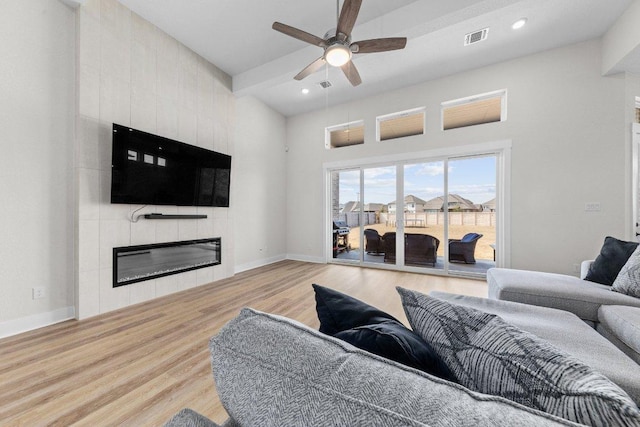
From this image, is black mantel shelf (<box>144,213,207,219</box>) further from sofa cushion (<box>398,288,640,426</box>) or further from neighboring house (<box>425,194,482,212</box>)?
neighboring house (<box>425,194,482,212</box>)

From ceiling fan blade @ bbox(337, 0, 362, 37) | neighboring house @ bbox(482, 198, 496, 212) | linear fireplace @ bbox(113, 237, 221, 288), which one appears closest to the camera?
ceiling fan blade @ bbox(337, 0, 362, 37)

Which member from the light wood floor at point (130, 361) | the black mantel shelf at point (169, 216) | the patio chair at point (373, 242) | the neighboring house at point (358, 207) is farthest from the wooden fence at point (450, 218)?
the black mantel shelf at point (169, 216)

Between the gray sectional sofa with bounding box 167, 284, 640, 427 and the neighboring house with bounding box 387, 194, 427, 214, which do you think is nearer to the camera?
the gray sectional sofa with bounding box 167, 284, 640, 427

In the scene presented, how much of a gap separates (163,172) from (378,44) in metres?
2.96

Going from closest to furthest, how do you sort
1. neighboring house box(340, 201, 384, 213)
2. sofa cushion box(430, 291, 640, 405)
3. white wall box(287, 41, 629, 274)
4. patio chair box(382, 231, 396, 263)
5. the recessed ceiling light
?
sofa cushion box(430, 291, 640, 405), the recessed ceiling light, white wall box(287, 41, 629, 274), patio chair box(382, 231, 396, 263), neighboring house box(340, 201, 384, 213)

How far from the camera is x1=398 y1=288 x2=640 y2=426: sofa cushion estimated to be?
363 millimetres

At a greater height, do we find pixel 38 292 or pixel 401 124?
pixel 401 124

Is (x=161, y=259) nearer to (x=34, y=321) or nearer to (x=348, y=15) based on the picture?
(x=34, y=321)

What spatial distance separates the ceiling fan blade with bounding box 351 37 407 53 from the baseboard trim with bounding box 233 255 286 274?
3884 millimetres

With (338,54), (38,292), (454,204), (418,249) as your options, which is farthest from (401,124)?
(38,292)

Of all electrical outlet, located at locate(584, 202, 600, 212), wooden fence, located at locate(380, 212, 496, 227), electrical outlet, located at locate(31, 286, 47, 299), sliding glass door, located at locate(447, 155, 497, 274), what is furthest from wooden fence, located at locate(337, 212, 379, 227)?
electrical outlet, located at locate(31, 286, 47, 299)

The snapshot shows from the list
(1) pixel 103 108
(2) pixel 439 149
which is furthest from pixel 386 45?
(1) pixel 103 108

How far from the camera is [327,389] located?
15.6 inches

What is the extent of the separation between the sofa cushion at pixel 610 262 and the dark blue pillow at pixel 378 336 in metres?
2.62
